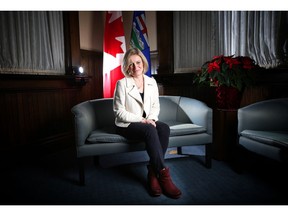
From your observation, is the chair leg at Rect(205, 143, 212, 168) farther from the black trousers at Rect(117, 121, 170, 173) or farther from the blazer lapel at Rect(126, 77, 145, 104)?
the blazer lapel at Rect(126, 77, 145, 104)

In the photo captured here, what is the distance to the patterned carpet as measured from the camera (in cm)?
142

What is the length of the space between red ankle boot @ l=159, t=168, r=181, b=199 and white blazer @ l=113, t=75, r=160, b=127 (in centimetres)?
43

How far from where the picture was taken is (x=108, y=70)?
308 cm

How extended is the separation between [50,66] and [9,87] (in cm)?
55

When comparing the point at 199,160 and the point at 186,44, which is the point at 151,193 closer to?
the point at 199,160

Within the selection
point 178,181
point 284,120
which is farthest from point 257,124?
point 178,181

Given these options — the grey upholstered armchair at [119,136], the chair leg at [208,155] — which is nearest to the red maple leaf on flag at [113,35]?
the grey upholstered armchair at [119,136]

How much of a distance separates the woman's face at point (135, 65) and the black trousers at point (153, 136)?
0.44m

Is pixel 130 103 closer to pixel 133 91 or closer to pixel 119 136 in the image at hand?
pixel 133 91

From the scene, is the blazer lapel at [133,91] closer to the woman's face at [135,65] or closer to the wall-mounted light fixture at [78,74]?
the woman's face at [135,65]

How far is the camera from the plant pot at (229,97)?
1.97 metres

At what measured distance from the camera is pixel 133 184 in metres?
1.66

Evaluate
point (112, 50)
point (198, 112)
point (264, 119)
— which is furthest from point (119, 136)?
point (112, 50)

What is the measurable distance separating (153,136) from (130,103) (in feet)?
1.15
